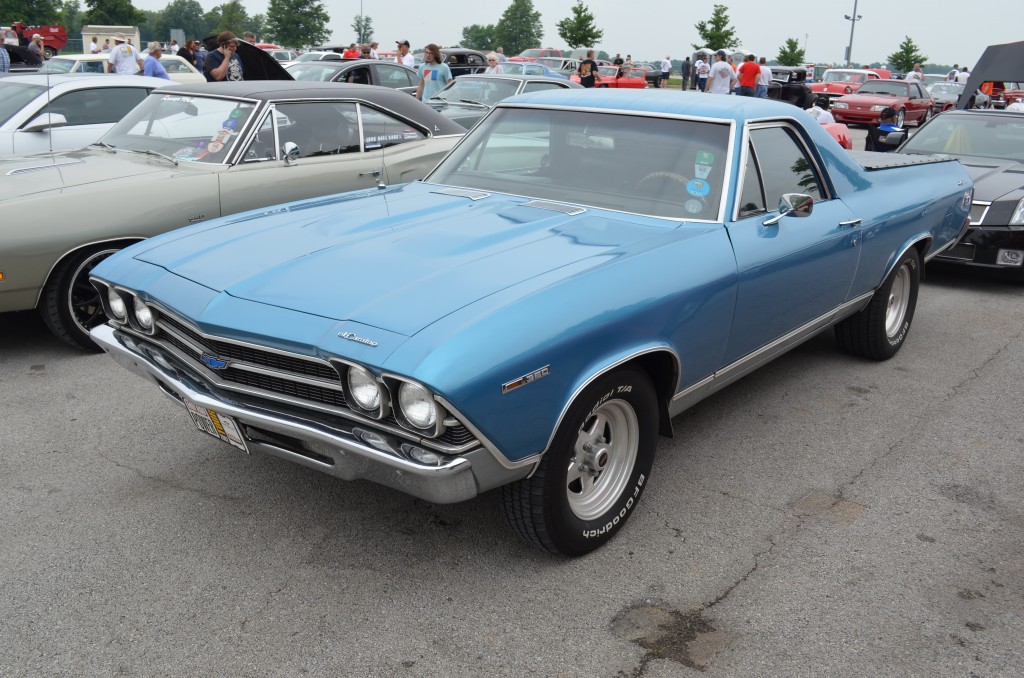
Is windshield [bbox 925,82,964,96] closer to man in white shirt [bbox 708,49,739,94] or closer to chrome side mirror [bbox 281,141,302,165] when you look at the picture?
man in white shirt [bbox 708,49,739,94]

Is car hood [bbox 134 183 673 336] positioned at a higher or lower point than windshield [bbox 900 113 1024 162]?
lower

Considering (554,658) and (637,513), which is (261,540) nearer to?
(554,658)

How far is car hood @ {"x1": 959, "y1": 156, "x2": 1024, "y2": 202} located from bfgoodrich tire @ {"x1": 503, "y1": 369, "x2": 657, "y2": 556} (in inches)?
214

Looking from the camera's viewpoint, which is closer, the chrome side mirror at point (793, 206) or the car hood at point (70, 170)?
the chrome side mirror at point (793, 206)

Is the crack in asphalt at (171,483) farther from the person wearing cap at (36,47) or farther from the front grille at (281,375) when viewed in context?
the person wearing cap at (36,47)

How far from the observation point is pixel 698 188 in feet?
12.6

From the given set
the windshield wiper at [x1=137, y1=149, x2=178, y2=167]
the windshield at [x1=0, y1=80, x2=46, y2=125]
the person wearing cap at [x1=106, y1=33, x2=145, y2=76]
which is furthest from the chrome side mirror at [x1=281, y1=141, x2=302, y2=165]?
the person wearing cap at [x1=106, y1=33, x2=145, y2=76]

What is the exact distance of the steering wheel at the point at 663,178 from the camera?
390 cm

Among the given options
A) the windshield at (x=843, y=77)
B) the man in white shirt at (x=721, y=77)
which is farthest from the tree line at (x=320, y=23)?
the man in white shirt at (x=721, y=77)

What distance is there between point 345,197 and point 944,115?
7.27m

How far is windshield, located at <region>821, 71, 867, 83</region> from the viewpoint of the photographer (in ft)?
96.6

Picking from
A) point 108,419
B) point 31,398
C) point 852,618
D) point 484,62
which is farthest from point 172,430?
point 484,62

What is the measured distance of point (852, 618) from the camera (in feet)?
9.55

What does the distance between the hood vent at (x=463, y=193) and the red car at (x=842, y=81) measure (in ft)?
82.7
